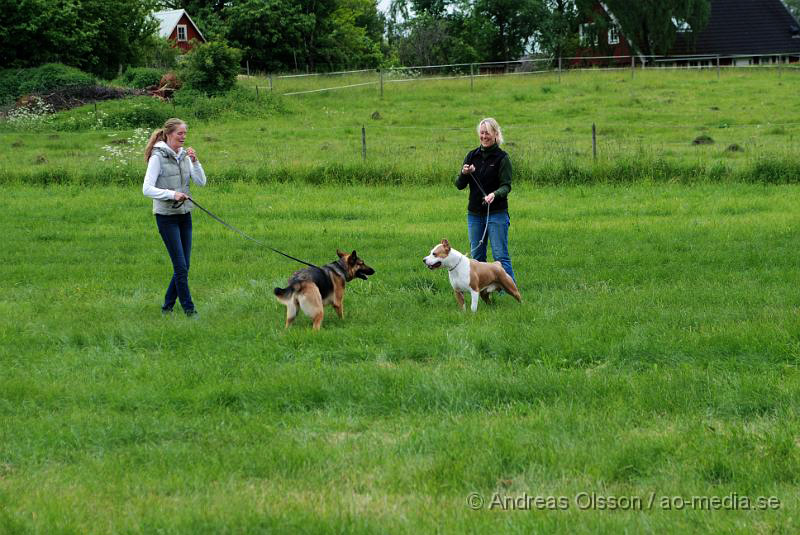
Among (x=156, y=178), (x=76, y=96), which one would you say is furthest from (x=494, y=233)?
(x=76, y=96)

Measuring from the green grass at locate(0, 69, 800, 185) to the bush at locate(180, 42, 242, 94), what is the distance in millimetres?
1240

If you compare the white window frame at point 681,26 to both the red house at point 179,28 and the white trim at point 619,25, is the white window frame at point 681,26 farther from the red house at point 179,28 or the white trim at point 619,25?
the red house at point 179,28

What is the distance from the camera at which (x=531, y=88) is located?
4250cm

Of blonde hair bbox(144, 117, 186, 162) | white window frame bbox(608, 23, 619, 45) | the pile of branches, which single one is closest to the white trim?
white window frame bbox(608, 23, 619, 45)

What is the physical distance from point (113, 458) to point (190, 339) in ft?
10.5

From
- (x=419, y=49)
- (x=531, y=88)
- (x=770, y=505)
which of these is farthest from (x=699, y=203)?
(x=419, y=49)

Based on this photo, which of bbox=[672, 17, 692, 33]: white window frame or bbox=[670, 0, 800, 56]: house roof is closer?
bbox=[672, 17, 692, 33]: white window frame

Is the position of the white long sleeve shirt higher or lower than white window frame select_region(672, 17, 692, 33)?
lower

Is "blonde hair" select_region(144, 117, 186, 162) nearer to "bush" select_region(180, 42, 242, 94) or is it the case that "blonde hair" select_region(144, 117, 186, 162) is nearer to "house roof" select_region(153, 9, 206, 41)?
"bush" select_region(180, 42, 242, 94)

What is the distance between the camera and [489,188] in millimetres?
10773

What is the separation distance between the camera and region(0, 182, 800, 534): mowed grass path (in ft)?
17.1

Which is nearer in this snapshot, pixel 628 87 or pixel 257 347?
pixel 257 347

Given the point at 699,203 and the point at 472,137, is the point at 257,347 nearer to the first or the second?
the point at 699,203

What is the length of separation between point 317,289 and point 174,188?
2.10 meters
